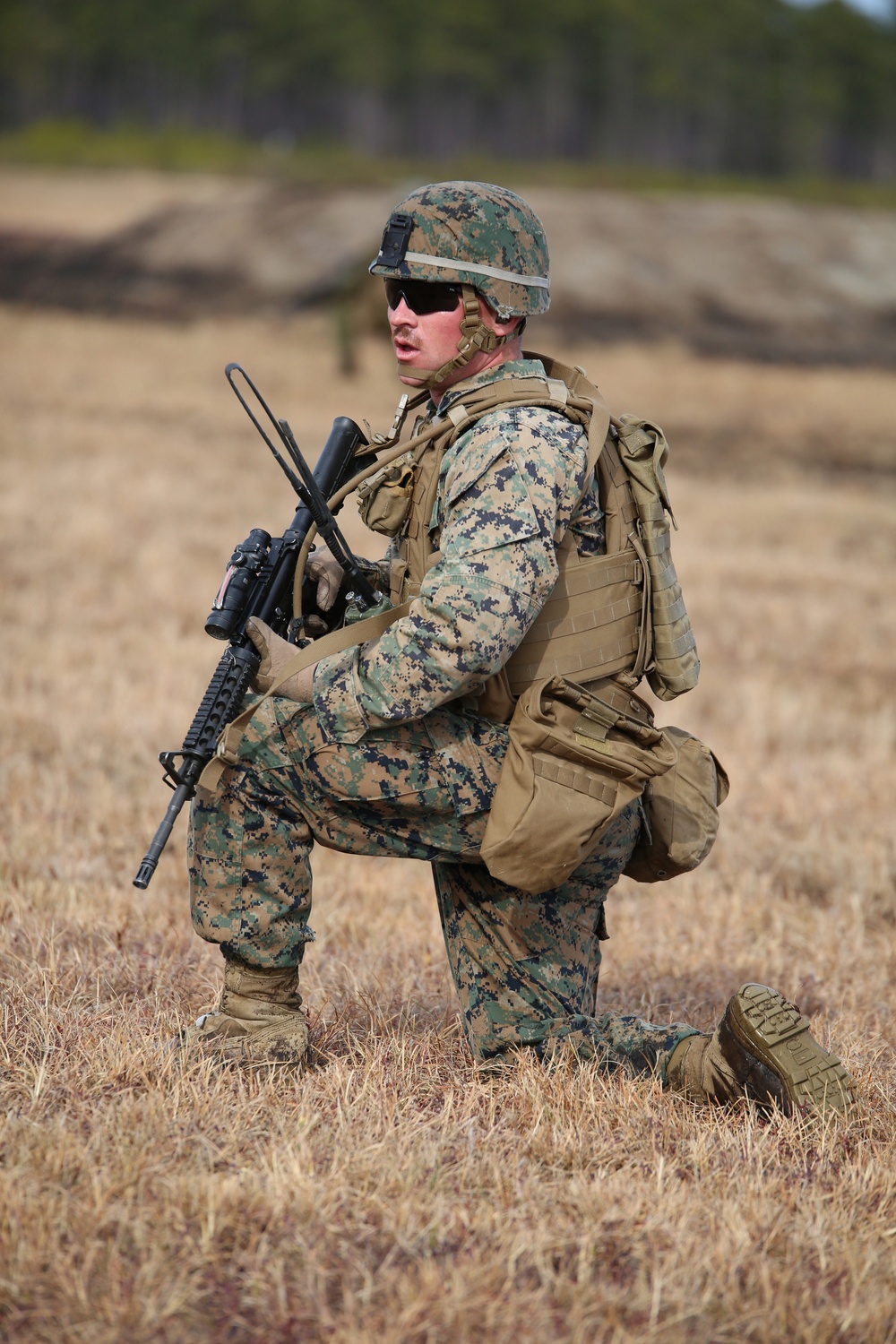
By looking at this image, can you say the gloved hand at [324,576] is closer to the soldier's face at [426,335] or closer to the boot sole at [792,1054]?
the soldier's face at [426,335]

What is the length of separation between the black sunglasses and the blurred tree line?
69.4 metres

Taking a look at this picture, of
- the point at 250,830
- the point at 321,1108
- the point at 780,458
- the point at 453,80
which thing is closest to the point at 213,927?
the point at 250,830

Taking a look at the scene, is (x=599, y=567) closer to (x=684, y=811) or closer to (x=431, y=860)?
(x=684, y=811)

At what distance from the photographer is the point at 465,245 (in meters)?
3.35

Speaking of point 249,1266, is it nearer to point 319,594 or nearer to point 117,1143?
point 117,1143

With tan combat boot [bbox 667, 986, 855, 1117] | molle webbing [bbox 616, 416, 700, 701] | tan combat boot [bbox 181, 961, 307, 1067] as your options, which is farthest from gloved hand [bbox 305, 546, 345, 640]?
tan combat boot [bbox 667, 986, 855, 1117]

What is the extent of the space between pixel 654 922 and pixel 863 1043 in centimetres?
130

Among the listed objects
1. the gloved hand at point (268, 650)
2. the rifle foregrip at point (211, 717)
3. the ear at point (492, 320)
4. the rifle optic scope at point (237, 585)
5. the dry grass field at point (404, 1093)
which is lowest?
the dry grass field at point (404, 1093)

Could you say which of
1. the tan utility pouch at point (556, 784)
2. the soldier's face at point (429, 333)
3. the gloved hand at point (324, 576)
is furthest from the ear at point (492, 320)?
the tan utility pouch at point (556, 784)

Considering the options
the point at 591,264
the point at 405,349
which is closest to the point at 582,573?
the point at 405,349

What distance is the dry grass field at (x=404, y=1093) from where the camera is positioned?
244 cm

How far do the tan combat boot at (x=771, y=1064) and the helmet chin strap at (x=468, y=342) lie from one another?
165 centimetres

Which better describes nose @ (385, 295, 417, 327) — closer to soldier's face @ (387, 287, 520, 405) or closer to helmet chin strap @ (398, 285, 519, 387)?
soldier's face @ (387, 287, 520, 405)

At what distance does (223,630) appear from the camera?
3.32 metres
